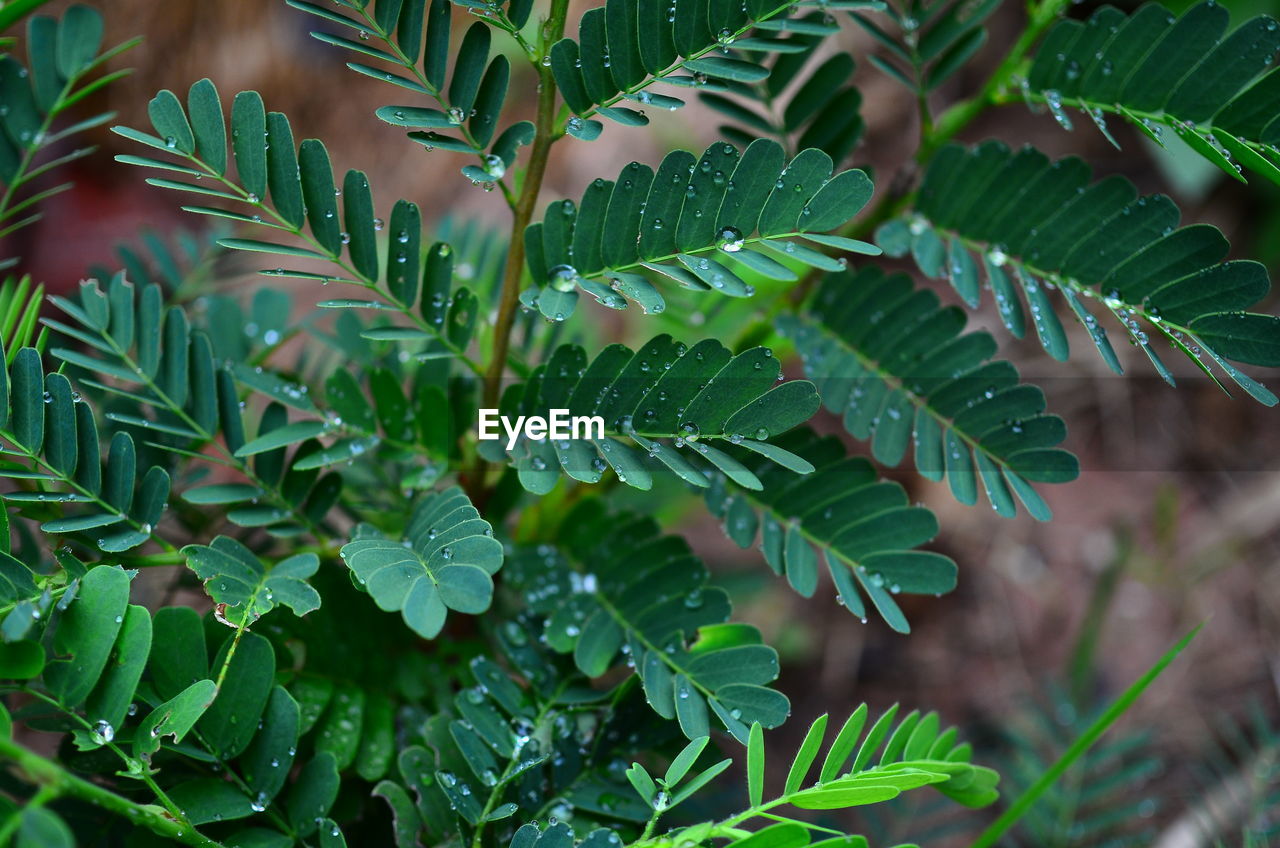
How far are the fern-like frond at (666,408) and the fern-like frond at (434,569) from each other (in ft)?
0.19

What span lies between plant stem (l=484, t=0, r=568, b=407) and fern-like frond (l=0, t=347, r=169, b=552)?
0.27 m

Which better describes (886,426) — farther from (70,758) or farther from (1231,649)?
(1231,649)

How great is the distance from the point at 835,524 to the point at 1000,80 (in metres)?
0.45

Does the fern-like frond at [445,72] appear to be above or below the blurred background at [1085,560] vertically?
above

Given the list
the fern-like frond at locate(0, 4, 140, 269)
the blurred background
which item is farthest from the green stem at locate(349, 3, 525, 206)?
the blurred background

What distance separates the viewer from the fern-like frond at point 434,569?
1.67 ft

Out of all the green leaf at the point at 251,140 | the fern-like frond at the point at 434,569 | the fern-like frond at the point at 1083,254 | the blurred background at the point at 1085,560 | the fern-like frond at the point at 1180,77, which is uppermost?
the fern-like frond at the point at 1180,77

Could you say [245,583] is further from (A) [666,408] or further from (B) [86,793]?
(A) [666,408]

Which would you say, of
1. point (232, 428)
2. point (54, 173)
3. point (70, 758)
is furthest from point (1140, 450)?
point (54, 173)

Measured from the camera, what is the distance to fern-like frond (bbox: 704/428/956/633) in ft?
2.32

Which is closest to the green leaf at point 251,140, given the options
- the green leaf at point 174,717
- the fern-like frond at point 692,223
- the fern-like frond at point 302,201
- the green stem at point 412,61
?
the fern-like frond at point 302,201

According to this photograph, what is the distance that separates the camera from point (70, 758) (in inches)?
24.2

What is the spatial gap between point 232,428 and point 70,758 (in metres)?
0.28

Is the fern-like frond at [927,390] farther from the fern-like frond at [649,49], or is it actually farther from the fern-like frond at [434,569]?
the fern-like frond at [434,569]
